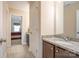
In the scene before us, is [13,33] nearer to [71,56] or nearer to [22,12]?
[22,12]

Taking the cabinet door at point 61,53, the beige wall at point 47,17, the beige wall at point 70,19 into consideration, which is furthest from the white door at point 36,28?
the cabinet door at point 61,53

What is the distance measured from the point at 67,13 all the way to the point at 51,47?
0.94 meters

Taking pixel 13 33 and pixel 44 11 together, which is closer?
pixel 44 11

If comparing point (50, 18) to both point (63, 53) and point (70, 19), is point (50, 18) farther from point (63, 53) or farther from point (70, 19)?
point (63, 53)

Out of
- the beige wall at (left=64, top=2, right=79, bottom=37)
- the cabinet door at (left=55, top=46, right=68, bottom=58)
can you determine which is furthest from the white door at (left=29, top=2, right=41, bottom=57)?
the cabinet door at (left=55, top=46, right=68, bottom=58)

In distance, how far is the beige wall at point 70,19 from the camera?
2523 millimetres

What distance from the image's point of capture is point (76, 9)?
2475 millimetres

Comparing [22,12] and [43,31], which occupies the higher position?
[22,12]

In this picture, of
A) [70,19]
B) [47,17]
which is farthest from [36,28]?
[70,19]

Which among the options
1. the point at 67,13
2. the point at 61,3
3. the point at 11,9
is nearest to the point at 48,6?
the point at 61,3

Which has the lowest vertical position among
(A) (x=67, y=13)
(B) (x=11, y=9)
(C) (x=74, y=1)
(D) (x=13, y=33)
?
(D) (x=13, y=33)

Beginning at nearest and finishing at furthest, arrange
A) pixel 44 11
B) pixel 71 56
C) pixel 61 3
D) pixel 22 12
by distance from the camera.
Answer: pixel 71 56, pixel 61 3, pixel 44 11, pixel 22 12

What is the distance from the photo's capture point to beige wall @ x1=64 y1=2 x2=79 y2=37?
2.52 m

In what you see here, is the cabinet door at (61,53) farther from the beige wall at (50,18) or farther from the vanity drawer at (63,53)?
the beige wall at (50,18)
